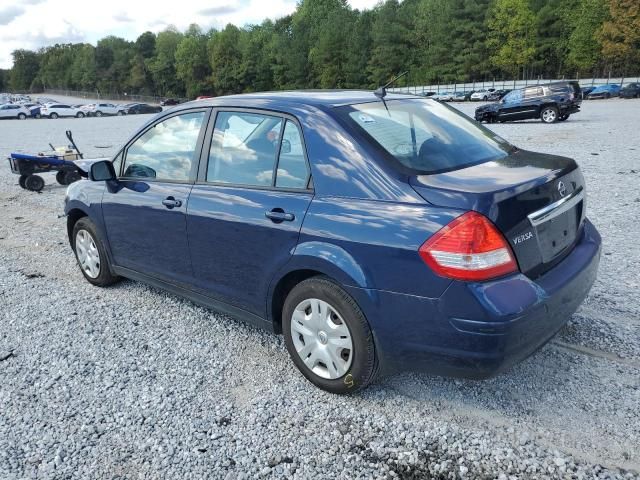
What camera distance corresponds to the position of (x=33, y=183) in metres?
11.3

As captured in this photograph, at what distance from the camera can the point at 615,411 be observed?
2.90 m

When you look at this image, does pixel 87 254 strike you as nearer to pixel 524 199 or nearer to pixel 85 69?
pixel 524 199

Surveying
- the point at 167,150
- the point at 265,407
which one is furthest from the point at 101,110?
the point at 265,407

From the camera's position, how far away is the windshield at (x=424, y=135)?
3.03 metres

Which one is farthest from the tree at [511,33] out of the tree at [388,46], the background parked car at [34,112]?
the background parked car at [34,112]

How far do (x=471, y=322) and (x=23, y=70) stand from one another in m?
188

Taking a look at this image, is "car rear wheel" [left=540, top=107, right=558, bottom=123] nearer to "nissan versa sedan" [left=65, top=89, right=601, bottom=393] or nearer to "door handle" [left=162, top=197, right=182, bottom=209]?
"nissan versa sedan" [left=65, top=89, right=601, bottom=393]

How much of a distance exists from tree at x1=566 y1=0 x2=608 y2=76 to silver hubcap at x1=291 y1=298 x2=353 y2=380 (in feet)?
237

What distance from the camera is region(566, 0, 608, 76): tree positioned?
64000 millimetres

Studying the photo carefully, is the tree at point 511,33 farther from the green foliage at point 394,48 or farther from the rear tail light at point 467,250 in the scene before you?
the rear tail light at point 467,250

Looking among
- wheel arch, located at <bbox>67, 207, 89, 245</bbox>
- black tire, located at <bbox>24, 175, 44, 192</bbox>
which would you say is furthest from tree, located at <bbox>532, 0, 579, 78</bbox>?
wheel arch, located at <bbox>67, 207, 89, 245</bbox>

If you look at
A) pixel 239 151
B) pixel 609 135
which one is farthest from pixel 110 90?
pixel 239 151

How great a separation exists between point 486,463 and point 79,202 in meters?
4.11

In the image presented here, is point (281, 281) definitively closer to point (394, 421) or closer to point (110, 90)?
point (394, 421)
